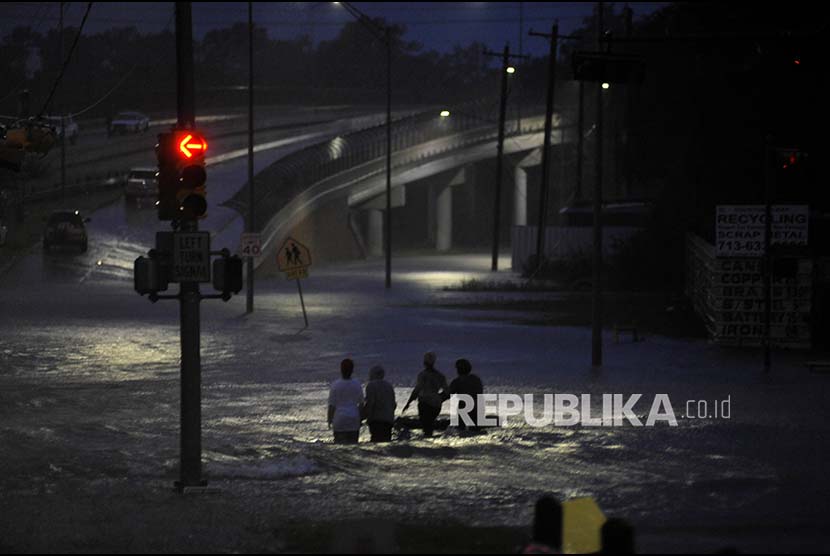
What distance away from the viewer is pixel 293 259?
118 feet

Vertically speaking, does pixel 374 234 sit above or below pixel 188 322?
above

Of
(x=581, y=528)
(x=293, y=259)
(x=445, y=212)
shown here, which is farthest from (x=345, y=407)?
(x=445, y=212)

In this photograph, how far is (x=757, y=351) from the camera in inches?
1143

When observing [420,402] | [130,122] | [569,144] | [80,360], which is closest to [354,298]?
[80,360]

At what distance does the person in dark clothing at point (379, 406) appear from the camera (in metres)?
17.0

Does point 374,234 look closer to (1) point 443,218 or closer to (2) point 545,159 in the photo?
(1) point 443,218

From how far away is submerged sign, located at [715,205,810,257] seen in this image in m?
26.7

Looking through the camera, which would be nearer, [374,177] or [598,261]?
[598,261]

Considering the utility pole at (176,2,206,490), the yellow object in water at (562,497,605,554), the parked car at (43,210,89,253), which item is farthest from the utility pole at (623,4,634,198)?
the yellow object in water at (562,497,605,554)

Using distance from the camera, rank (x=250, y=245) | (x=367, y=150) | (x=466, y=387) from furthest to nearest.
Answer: (x=367, y=150)
(x=250, y=245)
(x=466, y=387)

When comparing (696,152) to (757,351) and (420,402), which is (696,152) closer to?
(757,351)

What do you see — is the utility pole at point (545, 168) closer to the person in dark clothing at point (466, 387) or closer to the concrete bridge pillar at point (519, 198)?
the concrete bridge pillar at point (519, 198)

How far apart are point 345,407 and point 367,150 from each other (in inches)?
2573

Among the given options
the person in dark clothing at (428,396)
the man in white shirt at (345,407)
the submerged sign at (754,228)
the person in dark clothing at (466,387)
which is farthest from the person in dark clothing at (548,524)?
the submerged sign at (754,228)
